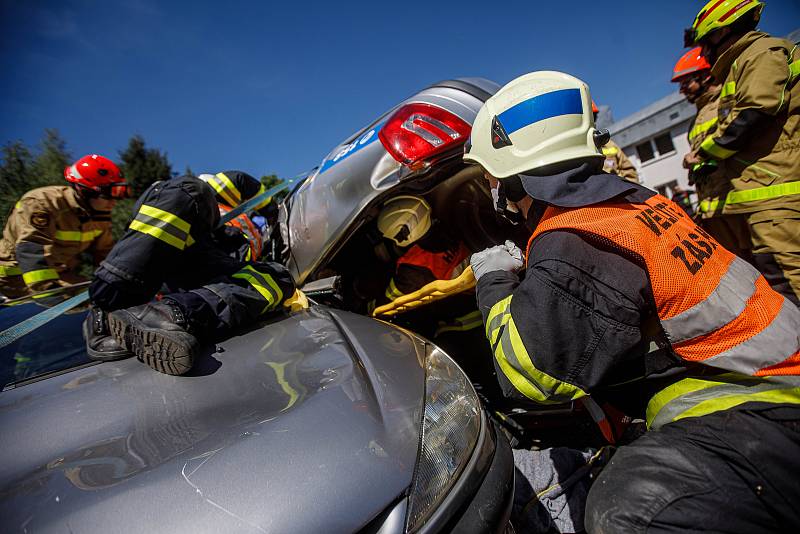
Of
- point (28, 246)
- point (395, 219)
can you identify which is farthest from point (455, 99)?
point (28, 246)

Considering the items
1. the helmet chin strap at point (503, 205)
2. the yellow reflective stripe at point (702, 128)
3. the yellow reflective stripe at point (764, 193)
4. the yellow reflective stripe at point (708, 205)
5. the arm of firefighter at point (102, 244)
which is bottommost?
the yellow reflective stripe at point (708, 205)

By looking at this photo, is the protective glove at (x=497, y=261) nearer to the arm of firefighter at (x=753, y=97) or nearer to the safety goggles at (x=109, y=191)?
the arm of firefighter at (x=753, y=97)

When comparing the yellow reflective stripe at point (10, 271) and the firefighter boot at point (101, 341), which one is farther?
the yellow reflective stripe at point (10, 271)

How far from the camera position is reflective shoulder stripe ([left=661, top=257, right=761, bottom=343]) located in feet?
3.31

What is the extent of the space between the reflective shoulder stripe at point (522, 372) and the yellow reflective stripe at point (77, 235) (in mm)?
5061

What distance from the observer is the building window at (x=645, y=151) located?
843 inches

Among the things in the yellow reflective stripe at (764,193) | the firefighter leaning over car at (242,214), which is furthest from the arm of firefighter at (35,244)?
the yellow reflective stripe at (764,193)

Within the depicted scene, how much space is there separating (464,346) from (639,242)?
3.90ft

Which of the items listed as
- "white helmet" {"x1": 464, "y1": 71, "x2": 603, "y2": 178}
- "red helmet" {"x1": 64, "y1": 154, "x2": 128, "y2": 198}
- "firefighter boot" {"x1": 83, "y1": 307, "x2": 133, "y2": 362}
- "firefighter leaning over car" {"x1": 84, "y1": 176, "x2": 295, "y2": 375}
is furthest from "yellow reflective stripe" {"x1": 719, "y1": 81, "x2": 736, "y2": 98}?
"red helmet" {"x1": 64, "y1": 154, "x2": 128, "y2": 198}

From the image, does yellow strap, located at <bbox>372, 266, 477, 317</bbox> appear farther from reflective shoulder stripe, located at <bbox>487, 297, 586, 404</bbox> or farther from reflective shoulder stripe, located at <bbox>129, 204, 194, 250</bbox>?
reflective shoulder stripe, located at <bbox>129, 204, 194, 250</bbox>

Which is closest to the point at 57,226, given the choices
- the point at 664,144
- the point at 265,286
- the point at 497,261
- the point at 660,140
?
the point at 265,286

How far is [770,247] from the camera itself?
246cm

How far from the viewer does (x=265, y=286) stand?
1794mm

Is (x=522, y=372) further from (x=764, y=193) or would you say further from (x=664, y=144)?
(x=664, y=144)
